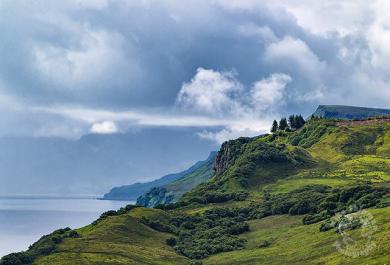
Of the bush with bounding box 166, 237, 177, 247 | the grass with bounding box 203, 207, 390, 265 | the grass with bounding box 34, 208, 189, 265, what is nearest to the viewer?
the grass with bounding box 203, 207, 390, 265

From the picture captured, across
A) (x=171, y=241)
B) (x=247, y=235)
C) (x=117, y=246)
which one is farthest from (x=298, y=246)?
(x=171, y=241)

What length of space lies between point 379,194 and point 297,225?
2371 centimetres

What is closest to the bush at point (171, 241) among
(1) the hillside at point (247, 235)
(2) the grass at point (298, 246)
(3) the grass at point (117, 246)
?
(1) the hillside at point (247, 235)

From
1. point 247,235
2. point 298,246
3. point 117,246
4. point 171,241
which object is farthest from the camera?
point 247,235

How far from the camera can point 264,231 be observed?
165000 millimetres

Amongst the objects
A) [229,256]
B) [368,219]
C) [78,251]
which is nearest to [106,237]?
[78,251]

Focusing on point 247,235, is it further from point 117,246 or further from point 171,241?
point 117,246

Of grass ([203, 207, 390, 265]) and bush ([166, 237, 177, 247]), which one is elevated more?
bush ([166, 237, 177, 247])

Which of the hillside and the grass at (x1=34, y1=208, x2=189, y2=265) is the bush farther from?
the grass at (x1=34, y1=208, x2=189, y2=265)

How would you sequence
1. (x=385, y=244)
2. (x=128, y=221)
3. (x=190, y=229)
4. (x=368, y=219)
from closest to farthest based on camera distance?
(x=385, y=244) → (x=368, y=219) → (x=128, y=221) → (x=190, y=229)

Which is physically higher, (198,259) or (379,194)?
(379,194)

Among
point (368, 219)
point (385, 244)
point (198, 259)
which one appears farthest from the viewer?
point (198, 259)

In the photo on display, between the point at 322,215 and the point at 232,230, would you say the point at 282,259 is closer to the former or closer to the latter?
the point at 322,215

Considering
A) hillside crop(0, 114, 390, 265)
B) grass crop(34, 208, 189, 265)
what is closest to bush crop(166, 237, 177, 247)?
hillside crop(0, 114, 390, 265)
